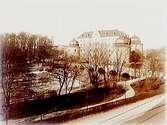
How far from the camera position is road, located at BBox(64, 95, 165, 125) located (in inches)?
55.3

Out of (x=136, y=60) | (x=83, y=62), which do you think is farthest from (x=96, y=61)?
(x=136, y=60)

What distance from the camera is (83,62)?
1.39 metres

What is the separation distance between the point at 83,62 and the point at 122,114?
278 mm

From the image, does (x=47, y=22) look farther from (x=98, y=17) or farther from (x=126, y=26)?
(x=126, y=26)

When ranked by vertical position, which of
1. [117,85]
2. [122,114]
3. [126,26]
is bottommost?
[122,114]

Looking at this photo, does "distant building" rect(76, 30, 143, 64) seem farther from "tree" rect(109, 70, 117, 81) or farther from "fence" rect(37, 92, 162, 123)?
"fence" rect(37, 92, 162, 123)

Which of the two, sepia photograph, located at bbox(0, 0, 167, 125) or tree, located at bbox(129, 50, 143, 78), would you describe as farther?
tree, located at bbox(129, 50, 143, 78)

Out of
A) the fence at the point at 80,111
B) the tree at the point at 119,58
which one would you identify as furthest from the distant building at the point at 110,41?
the fence at the point at 80,111

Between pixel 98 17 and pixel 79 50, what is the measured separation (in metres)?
0.15

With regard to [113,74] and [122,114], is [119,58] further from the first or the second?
[122,114]

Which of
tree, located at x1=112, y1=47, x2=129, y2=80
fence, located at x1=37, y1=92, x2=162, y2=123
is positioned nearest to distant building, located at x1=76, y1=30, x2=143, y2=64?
tree, located at x1=112, y1=47, x2=129, y2=80

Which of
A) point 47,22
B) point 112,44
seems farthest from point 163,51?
point 47,22

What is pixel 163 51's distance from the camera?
146 centimetres

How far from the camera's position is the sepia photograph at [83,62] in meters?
1.29
